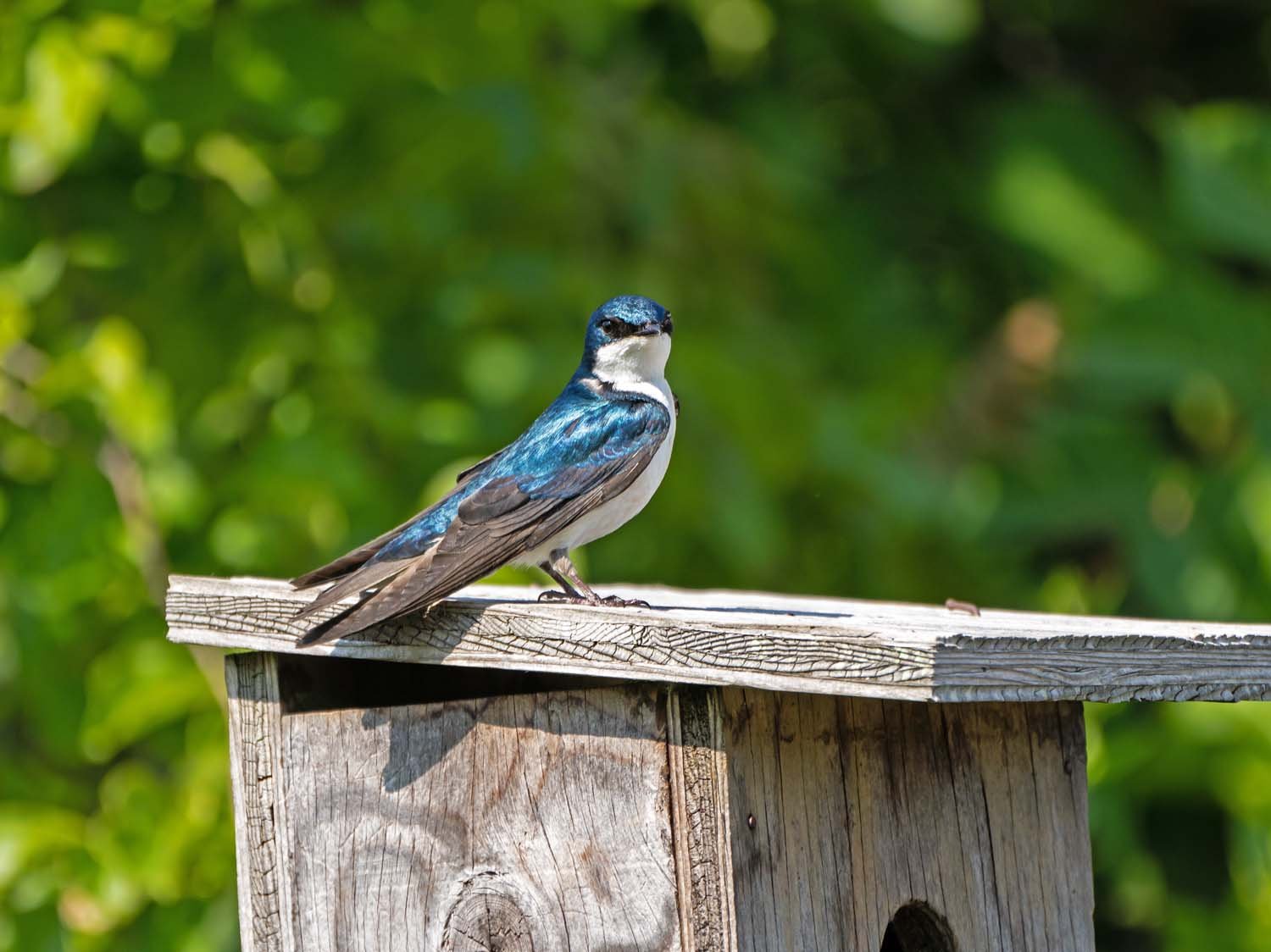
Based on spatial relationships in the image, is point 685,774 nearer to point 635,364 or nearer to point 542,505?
point 542,505

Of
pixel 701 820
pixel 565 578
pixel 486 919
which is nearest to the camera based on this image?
pixel 701 820

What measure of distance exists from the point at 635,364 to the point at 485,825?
32.2 inches

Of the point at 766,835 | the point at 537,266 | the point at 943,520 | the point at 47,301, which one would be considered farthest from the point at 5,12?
the point at 943,520

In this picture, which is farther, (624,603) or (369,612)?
(624,603)

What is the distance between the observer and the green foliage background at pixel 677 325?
300 cm

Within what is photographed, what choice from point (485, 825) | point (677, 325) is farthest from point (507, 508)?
→ point (677, 325)

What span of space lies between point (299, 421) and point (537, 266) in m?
0.73

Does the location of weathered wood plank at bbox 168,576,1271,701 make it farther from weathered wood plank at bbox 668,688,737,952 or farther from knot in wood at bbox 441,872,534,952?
knot in wood at bbox 441,872,534,952

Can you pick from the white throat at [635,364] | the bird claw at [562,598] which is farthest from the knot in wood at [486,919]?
the white throat at [635,364]

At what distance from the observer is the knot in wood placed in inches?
80.0

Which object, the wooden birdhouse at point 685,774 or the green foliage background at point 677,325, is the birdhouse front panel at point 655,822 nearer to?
the wooden birdhouse at point 685,774

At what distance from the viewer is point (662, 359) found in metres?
2.60

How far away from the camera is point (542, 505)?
7.05 feet

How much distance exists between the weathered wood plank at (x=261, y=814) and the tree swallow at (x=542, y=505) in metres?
0.23
